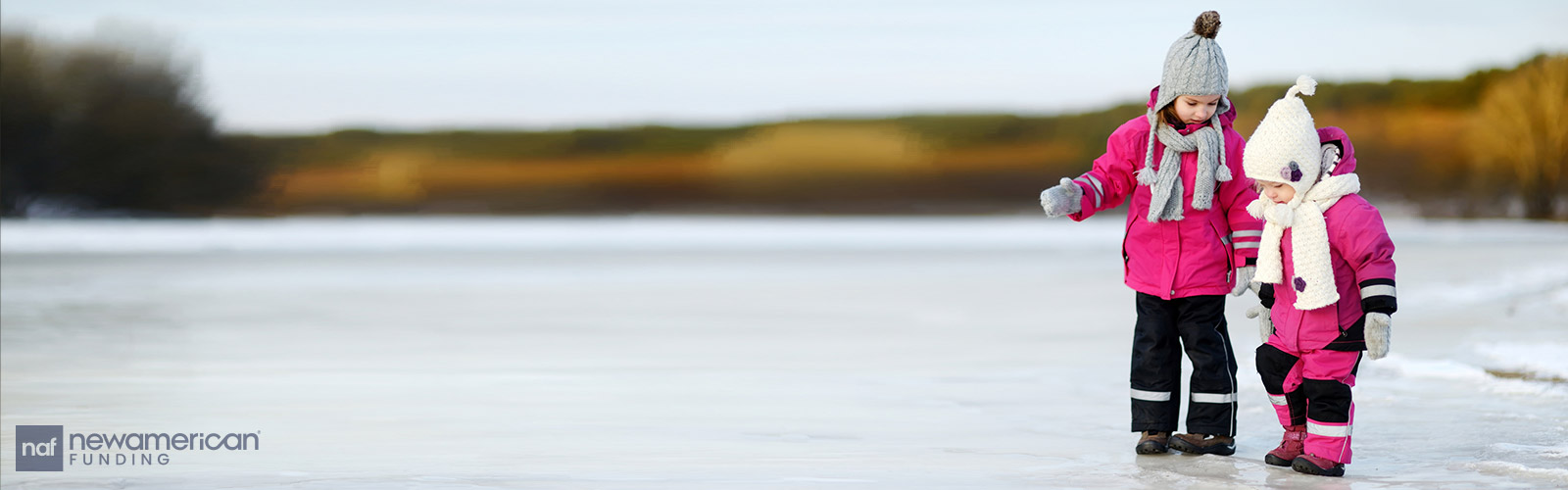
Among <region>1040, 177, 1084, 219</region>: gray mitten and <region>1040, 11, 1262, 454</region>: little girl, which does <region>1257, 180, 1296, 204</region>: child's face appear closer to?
<region>1040, 11, 1262, 454</region>: little girl

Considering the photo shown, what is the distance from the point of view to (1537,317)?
8.37 m

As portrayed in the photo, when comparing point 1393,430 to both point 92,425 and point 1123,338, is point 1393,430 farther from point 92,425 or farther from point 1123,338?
point 92,425

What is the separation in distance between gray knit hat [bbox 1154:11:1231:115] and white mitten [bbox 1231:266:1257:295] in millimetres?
492

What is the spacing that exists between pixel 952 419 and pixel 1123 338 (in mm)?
3081

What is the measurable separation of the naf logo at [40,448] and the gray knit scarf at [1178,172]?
3.09 metres

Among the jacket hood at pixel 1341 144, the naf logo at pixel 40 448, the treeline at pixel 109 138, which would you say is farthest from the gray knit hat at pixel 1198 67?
the treeline at pixel 109 138

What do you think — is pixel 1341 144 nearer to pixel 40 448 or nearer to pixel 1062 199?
pixel 1062 199

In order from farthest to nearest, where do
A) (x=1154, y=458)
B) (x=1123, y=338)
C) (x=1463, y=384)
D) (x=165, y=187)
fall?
(x=165, y=187) < (x=1123, y=338) < (x=1463, y=384) < (x=1154, y=458)

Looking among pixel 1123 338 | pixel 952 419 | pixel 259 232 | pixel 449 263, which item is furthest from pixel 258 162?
pixel 952 419

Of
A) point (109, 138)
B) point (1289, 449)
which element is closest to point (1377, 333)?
point (1289, 449)

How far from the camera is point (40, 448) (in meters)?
4.11

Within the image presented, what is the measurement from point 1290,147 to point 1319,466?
84 centimetres

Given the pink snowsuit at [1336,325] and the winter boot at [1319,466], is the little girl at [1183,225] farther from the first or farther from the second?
the winter boot at [1319,466]

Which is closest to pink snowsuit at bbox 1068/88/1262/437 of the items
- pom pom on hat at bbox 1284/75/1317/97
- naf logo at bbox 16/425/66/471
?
pom pom on hat at bbox 1284/75/1317/97
